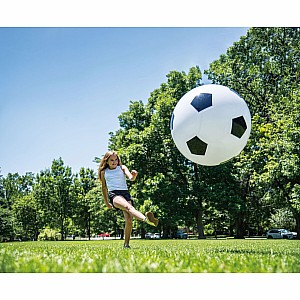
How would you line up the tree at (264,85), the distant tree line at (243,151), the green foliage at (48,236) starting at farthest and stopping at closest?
the green foliage at (48,236), the tree at (264,85), the distant tree line at (243,151)

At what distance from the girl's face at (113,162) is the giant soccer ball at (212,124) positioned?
1.18 meters

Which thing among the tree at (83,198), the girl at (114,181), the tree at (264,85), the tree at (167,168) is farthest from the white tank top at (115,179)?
the tree at (83,198)

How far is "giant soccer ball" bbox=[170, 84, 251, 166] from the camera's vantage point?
5.70 meters

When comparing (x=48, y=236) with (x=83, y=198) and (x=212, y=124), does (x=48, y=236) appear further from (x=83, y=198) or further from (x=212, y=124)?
(x=212, y=124)

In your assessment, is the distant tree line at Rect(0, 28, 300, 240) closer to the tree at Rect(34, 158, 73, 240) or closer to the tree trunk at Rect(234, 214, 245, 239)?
the tree trunk at Rect(234, 214, 245, 239)

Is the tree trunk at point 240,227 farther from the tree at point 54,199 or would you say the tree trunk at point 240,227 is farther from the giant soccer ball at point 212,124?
the giant soccer ball at point 212,124

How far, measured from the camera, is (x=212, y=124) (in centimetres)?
570

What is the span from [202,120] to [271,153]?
51.9 ft

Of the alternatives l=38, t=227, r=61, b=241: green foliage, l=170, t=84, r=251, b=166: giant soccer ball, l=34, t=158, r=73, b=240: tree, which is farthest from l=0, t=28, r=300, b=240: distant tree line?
l=170, t=84, r=251, b=166: giant soccer ball

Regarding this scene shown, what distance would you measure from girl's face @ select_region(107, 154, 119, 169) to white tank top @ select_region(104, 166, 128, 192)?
0.07 metres

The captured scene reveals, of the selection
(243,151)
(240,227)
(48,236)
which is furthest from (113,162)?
(48,236)

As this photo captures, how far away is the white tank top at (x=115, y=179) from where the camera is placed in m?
6.25

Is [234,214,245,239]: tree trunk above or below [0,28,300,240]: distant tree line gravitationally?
below
